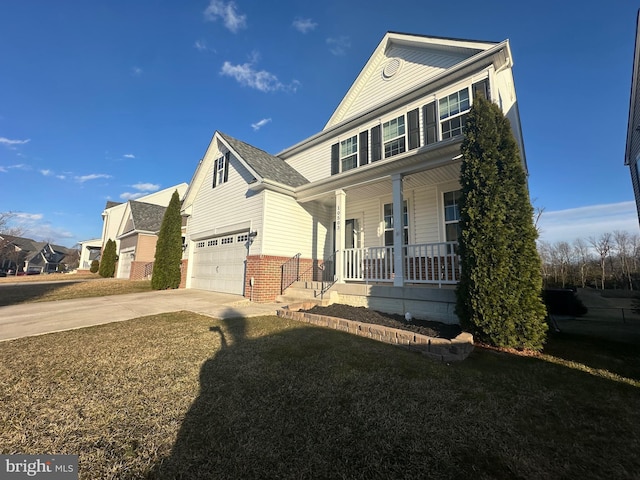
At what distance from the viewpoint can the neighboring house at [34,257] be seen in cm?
4253

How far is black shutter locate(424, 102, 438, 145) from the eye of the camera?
841 cm

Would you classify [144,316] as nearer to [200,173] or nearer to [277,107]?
[200,173]

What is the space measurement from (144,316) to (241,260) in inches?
163

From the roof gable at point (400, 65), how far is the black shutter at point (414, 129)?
0.86m

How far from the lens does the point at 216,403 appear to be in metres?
2.60

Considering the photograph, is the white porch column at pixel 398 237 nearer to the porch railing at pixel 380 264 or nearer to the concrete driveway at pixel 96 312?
the porch railing at pixel 380 264

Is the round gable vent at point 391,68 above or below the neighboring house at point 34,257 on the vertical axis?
above

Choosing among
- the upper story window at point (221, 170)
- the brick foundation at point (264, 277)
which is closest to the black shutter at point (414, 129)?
the brick foundation at point (264, 277)

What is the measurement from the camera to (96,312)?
7258 mm

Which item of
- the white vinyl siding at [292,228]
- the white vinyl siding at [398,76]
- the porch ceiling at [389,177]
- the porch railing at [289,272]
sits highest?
the white vinyl siding at [398,76]

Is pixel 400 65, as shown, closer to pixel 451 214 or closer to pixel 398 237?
pixel 451 214

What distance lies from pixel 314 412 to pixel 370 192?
808cm

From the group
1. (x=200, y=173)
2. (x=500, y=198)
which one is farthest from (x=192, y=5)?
(x=500, y=198)

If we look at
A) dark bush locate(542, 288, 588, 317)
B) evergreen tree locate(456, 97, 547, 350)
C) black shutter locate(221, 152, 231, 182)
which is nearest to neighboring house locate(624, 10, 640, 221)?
dark bush locate(542, 288, 588, 317)
